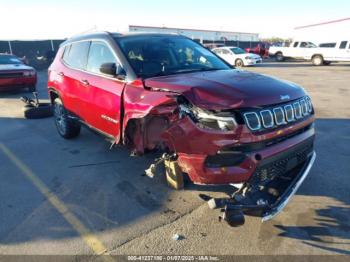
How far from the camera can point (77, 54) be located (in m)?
6.14

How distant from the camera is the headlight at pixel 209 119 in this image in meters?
3.30

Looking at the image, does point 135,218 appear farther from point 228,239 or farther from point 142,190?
point 228,239

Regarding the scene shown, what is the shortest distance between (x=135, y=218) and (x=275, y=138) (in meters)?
1.76

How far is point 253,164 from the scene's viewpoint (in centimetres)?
329

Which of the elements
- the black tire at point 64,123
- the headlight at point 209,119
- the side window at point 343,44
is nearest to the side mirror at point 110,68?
the headlight at point 209,119

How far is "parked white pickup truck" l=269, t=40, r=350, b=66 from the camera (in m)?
26.5

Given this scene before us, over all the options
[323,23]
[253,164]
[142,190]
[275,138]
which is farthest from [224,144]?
[323,23]

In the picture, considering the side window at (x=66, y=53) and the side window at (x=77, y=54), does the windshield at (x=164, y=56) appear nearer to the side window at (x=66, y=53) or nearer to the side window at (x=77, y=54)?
the side window at (x=77, y=54)

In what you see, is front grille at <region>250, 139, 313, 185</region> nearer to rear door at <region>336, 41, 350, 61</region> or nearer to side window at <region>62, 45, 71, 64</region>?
side window at <region>62, 45, 71, 64</region>

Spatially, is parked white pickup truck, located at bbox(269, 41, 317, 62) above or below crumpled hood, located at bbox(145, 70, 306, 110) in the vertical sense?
below

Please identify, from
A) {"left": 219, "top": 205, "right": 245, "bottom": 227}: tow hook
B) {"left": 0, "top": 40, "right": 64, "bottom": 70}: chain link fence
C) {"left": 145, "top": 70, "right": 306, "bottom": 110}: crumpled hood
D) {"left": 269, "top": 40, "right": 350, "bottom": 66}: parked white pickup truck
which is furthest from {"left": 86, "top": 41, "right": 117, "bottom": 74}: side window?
{"left": 269, "top": 40, "right": 350, "bottom": 66}: parked white pickup truck

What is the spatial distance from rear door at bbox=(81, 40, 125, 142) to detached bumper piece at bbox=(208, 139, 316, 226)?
6.41 feet

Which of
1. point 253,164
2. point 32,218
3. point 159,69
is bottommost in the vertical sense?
point 32,218

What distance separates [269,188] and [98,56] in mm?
3235
